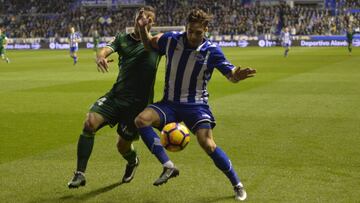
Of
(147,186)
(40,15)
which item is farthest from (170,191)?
(40,15)

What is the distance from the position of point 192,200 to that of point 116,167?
1.99 meters

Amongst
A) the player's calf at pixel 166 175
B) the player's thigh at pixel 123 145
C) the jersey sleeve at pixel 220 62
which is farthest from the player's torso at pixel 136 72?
the player's calf at pixel 166 175

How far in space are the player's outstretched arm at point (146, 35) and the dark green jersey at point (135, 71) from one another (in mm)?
331

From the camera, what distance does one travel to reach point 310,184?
6934 millimetres

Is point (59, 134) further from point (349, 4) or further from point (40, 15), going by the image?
point (40, 15)

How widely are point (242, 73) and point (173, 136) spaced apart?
1.08m

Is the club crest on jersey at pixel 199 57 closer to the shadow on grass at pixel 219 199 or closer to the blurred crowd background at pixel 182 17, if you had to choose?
the shadow on grass at pixel 219 199

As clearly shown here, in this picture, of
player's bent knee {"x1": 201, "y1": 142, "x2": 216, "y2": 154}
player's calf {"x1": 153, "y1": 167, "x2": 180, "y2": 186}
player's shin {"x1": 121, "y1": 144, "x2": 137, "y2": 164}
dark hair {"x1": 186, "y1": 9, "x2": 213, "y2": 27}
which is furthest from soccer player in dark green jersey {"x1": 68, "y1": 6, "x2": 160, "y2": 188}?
player's bent knee {"x1": 201, "y1": 142, "x2": 216, "y2": 154}

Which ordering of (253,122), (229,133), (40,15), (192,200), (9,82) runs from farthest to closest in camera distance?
1. (40,15)
2. (9,82)
3. (253,122)
4. (229,133)
5. (192,200)

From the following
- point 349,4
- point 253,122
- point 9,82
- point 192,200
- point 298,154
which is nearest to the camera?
point 192,200

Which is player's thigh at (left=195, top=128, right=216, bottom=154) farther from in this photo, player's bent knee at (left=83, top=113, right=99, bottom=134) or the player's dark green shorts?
player's bent knee at (left=83, top=113, right=99, bottom=134)

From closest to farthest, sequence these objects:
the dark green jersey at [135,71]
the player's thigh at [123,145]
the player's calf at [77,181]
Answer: the player's calf at [77,181], the dark green jersey at [135,71], the player's thigh at [123,145]

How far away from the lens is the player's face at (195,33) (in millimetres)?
6285

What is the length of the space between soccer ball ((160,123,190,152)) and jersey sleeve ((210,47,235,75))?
0.83 meters
